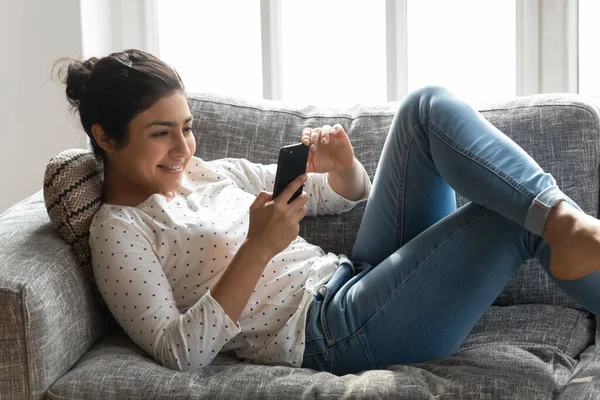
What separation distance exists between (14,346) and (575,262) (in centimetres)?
97

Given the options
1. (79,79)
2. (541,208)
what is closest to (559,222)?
(541,208)

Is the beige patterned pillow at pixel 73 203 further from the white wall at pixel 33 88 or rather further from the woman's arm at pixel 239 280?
the white wall at pixel 33 88

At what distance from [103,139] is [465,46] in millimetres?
1431

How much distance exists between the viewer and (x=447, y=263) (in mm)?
1664

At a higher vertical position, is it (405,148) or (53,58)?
(53,58)

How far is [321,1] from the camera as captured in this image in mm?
2998

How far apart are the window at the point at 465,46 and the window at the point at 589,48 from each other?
20 cm

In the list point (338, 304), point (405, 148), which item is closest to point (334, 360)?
point (338, 304)

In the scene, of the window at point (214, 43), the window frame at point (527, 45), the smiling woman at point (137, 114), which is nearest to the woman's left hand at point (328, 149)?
the smiling woman at point (137, 114)

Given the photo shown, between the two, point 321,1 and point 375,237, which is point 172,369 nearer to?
point 375,237

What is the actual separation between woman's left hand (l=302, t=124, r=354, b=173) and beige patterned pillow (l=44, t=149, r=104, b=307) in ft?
1.53

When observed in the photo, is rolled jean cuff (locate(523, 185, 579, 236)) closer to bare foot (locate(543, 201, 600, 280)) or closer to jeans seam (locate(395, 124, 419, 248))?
bare foot (locate(543, 201, 600, 280))

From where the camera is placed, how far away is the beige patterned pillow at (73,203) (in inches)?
72.4

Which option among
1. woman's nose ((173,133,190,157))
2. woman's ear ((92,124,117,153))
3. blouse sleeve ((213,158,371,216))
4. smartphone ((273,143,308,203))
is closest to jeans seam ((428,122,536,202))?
smartphone ((273,143,308,203))
